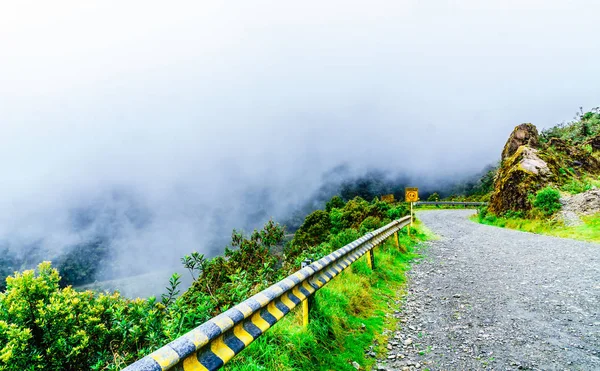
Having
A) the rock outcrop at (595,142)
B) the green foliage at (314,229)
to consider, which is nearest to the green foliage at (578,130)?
the rock outcrop at (595,142)

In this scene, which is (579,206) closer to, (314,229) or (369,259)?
(369,259)

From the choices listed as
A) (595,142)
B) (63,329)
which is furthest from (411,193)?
(595,142)

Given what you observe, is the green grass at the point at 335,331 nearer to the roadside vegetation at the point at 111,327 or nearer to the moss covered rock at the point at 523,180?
the roadside vegetation at the point at 111,327

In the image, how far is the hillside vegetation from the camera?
15227 millimetres

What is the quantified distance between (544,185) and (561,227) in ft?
19.2

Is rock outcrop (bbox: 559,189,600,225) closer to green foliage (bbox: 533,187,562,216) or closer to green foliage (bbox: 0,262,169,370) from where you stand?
green foliage (bbox: 533,187,562,216)

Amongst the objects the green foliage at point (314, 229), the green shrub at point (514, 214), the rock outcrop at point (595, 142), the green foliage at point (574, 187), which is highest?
the rock outcrop at point (595, 142)

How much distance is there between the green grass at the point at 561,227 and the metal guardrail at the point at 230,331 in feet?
46.7

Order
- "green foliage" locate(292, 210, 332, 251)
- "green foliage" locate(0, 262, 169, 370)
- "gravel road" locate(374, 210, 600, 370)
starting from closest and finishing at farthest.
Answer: "green foliage" locate(0, 262, 169, 370)
"gravel road" locate(374, 210, 600, 370)
"green foliage" locate(292, 210, 332, 251)

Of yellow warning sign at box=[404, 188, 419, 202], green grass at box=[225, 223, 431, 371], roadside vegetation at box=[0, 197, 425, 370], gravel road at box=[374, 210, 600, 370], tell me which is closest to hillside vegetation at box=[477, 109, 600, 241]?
yellow warning sign at box=[404, 188, 419, 202]

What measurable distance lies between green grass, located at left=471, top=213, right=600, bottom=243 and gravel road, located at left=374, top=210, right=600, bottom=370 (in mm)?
4830

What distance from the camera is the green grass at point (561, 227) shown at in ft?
42.1

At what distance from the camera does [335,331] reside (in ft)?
13.7

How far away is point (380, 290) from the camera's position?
6520mm
